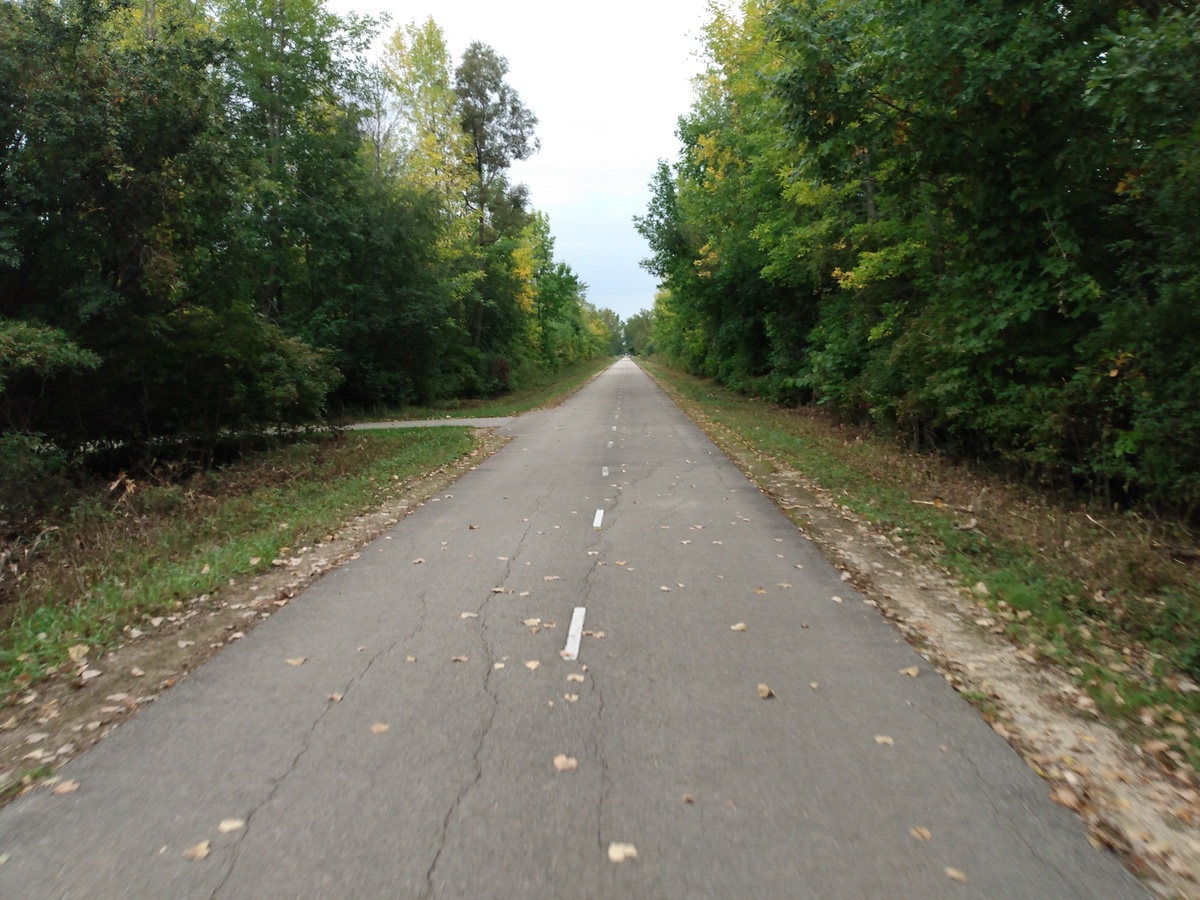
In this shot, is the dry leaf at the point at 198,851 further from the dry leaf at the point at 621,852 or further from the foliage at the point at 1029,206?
the foliage at the point at 1029,206

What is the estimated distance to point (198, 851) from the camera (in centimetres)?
343

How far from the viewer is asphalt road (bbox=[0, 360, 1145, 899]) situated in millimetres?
3262

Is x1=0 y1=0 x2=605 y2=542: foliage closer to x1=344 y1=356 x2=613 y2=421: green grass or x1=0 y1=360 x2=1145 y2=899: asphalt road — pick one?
x1=344 y1=356 x2=613 y2=421: green grass

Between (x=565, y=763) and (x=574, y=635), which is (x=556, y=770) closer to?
(x=565, y=763)

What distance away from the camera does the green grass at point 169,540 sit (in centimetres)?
657

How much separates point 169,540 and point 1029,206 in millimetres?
12387

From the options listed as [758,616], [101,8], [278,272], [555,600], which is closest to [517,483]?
[555,600]

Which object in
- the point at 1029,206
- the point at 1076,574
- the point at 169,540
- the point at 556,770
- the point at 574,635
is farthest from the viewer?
the point at 1029,206

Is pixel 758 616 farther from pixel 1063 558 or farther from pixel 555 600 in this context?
pixel 1063 558

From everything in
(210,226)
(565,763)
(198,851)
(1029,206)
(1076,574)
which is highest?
(210,226)

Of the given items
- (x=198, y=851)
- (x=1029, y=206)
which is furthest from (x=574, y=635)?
(x=1029, y=206)

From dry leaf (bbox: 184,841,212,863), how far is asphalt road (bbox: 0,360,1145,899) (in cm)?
4

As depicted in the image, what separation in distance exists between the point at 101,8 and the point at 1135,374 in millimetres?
16948

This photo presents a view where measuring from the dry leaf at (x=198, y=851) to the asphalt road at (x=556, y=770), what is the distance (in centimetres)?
4
